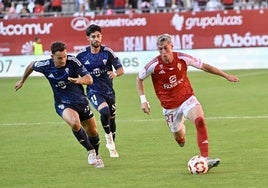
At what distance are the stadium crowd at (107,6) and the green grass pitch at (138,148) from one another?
1566cm

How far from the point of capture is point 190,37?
4178 cm

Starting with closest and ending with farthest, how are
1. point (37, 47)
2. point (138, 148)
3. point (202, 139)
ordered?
point (202, 139), point (138, 148), point (37, 47)

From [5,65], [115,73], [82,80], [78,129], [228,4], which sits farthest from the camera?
[228,4]

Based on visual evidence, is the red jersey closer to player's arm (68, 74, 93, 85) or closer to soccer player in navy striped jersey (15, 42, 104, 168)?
player's arm (68, 74, 93, 85)

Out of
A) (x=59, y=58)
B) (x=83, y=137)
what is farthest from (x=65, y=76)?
(x=83, y=137)

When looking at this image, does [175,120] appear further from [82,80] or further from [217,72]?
[82,80]

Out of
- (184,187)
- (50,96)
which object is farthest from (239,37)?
(184,187)

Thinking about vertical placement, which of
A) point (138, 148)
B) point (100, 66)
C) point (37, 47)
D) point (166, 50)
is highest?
point (166, 50)

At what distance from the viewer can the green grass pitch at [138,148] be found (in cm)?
1161

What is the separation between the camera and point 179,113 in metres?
13.0

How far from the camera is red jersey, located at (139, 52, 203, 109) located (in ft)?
41.9

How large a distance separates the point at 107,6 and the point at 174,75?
101ft

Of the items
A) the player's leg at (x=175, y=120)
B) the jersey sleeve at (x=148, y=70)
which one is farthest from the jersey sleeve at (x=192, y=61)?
the player's leg at (x=175, y=120)

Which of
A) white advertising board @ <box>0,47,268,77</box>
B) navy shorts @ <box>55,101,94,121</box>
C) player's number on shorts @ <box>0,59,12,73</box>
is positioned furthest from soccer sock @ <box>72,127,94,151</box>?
player's number on shorts @ <box>0,59,12,73</box>
